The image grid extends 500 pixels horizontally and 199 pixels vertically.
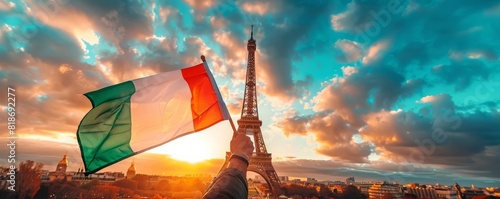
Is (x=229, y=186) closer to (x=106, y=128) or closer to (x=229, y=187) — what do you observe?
(x=229, y=187)

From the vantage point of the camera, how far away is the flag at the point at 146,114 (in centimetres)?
355

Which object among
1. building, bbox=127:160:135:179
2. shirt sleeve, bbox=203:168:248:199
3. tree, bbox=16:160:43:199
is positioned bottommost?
building, bbox=127:160:135:179

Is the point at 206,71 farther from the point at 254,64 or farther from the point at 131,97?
the point at 254,64

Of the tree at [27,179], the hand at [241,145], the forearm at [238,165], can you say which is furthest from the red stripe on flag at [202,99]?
the tree at [27,179]

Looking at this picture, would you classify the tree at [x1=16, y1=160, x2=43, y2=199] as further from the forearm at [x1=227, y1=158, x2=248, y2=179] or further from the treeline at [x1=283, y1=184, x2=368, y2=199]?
the treeline at [x1=283, y1=184, x2=368, y2=199]

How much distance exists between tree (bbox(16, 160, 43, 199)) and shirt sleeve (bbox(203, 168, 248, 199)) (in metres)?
37.7

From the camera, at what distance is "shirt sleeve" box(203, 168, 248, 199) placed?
5.16 ft

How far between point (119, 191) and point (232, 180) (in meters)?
58.7

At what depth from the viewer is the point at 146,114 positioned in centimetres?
423

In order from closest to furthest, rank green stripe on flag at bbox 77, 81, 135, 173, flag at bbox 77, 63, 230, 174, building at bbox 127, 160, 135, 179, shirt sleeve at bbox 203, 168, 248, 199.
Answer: shirt sleeve at bbox 203, 168, 248, 199 → green stripe on flag at bbox 77, 81, 135, 173 → flag at bbox 77, 63, 230, 174 → building at bbox 127, 160, 135, 179

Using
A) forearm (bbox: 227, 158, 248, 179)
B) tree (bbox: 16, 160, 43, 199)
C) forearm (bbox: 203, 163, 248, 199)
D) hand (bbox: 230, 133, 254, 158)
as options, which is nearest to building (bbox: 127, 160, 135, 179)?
tree (bbox: 16, 160, 43, 199)

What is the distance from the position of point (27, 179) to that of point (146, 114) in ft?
120

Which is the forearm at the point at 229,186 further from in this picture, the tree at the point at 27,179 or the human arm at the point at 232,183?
the tree at the point at 27,179

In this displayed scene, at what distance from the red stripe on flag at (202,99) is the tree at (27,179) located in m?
35.5
